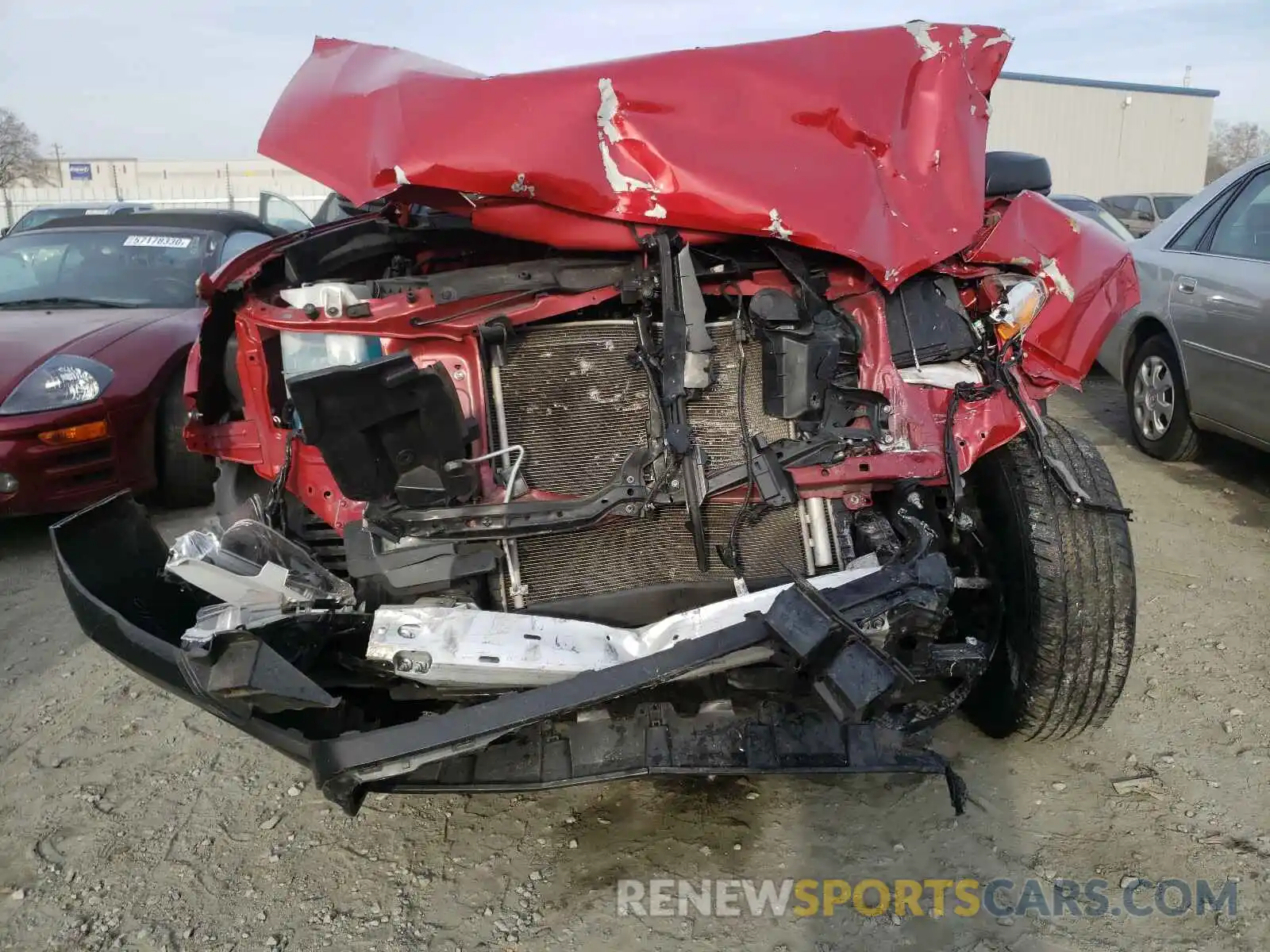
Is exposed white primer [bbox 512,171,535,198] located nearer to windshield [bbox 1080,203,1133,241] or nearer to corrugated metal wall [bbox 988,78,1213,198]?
windshield [bbox 1080,203,1133,241]

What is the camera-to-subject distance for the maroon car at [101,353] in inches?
161

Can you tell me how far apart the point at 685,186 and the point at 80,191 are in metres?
33.2

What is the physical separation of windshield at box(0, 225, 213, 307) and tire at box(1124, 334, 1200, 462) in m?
5.36

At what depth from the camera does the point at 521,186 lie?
2.22 metres

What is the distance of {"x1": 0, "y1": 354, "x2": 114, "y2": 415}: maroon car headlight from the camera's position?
4051 millimetres

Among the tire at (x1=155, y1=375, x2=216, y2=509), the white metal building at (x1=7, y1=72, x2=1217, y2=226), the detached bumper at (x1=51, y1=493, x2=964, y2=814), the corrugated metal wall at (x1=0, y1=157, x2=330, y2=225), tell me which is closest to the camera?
the detached bumper at (x1=51, y1=493, x2=964, y2=814)

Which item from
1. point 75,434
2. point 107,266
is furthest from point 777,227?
point 107,266

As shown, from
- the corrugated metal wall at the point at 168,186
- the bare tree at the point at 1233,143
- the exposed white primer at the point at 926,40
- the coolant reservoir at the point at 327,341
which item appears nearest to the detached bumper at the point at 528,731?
the coolant reservoir at the point at 327,341

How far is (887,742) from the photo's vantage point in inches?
86.0

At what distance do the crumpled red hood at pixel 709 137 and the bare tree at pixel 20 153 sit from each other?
34.6m

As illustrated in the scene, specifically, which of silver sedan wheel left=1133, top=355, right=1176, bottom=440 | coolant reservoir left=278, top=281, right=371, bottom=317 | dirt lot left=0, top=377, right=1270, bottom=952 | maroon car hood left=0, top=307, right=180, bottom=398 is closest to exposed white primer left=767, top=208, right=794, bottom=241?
coolant reservoir left=278, top=281, right=371, bottom=317

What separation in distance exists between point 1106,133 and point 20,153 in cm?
3518

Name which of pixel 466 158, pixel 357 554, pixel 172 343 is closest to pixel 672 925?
pixel 357 554

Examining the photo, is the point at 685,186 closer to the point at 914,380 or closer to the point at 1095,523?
the point at 914,380
